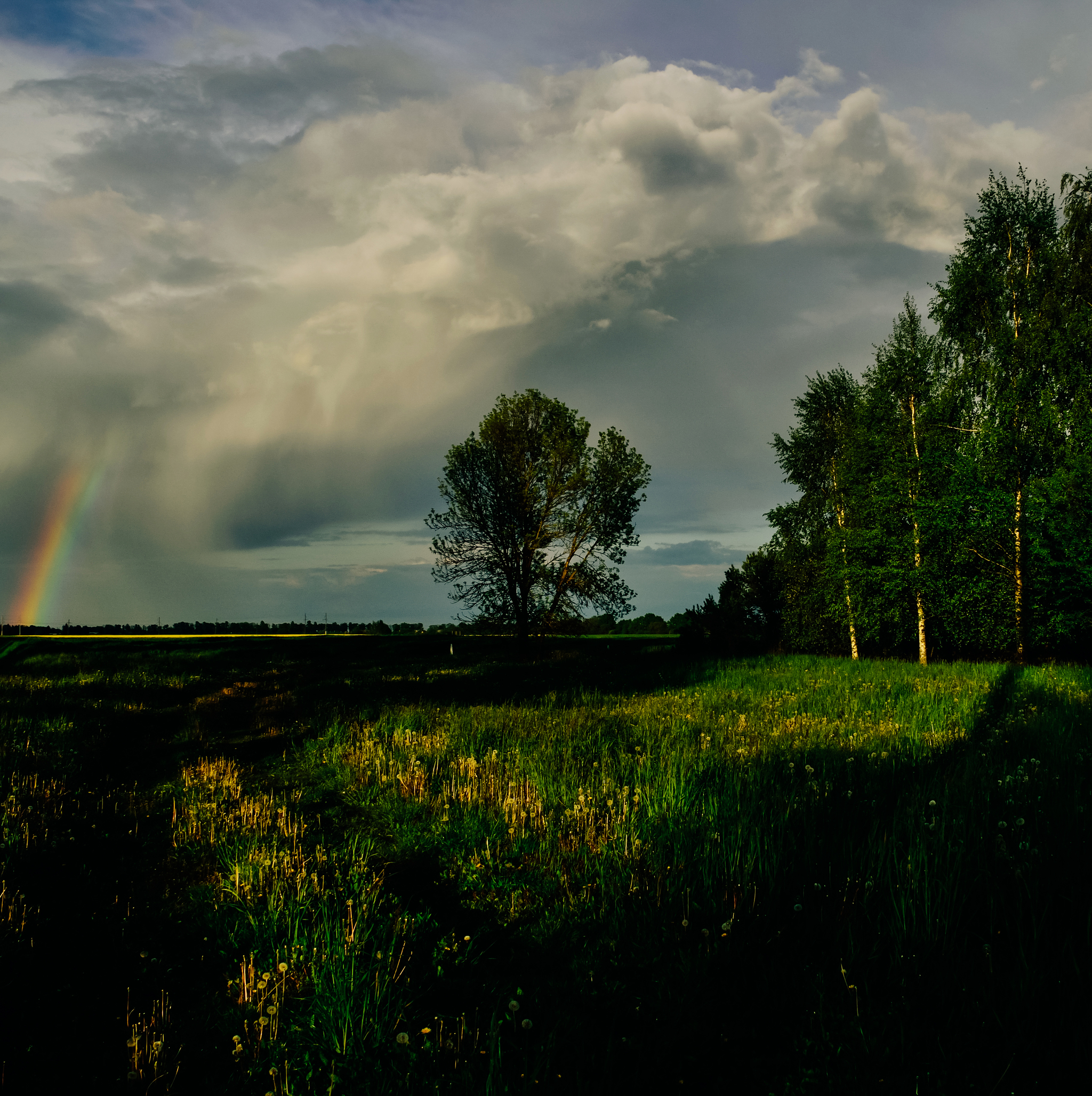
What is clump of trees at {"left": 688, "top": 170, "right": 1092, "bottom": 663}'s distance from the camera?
22.8 m

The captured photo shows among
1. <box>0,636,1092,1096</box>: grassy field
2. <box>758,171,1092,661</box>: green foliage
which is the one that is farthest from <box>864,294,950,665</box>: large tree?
<box>0,636,1092,1096</box>: grassy field

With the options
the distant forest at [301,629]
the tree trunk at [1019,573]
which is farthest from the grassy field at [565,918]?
the distant forest at [301,629]

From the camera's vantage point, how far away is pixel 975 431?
24.5 m

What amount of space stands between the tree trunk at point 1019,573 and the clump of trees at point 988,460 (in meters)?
0.06

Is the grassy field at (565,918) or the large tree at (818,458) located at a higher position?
the large tree at (818,458)

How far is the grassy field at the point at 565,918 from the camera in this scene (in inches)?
114

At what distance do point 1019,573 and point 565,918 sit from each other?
2555cm

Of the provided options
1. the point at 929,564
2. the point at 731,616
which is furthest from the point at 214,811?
the point at 731,616

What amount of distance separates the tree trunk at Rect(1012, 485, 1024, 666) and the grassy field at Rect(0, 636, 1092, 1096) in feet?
58.0

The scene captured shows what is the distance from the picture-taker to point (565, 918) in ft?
13.7

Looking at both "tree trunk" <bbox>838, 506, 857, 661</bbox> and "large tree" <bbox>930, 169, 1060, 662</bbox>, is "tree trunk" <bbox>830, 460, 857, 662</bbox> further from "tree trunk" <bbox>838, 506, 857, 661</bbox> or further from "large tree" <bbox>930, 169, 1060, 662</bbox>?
"large tree" <bbox>930, 169, 1060, 662</bbox>

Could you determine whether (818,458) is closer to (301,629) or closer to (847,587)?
(847,587)

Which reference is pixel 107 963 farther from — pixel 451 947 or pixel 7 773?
pixel 7 773

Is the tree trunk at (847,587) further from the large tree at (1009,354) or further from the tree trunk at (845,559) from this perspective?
the large tree at (1009,354)
